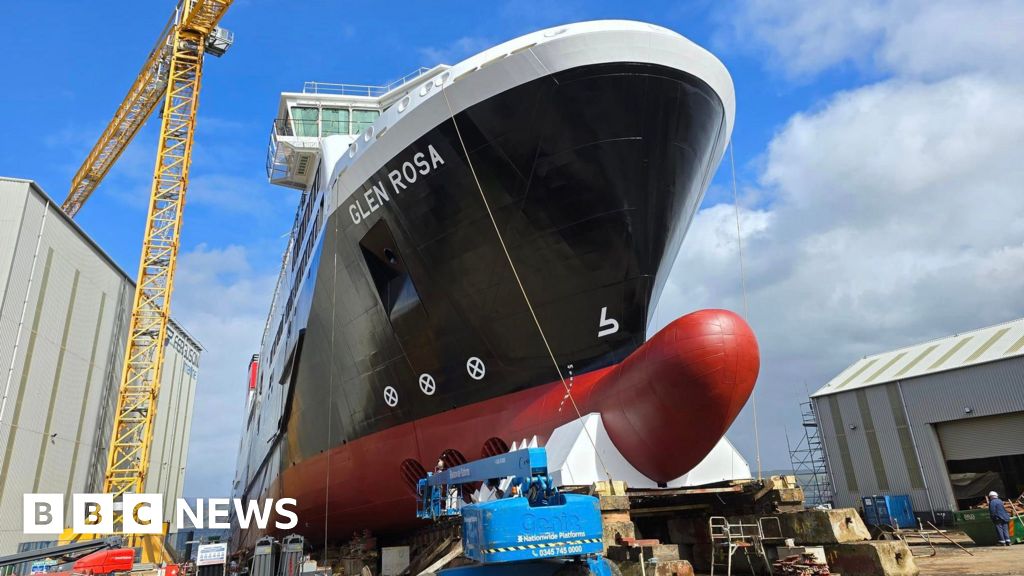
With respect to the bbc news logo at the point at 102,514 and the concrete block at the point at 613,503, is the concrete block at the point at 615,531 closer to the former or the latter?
the concrete block at the point at 613,503

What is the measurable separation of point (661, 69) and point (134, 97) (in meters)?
35.8

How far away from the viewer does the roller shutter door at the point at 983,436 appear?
63.7ft

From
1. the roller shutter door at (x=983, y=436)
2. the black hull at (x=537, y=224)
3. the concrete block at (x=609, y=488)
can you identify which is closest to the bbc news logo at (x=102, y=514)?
the black hull at (x=537, y=224)

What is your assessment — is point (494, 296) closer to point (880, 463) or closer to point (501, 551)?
point (501, 551)

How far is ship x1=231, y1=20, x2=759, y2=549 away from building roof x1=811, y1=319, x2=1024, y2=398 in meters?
16.3

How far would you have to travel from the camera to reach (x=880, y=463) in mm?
22406

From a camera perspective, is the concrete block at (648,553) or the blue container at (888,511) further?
the blue container at (888,511)

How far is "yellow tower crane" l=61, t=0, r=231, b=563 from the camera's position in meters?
26.0

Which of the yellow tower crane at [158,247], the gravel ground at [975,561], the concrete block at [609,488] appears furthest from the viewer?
the yellow tower crane at [158,247]

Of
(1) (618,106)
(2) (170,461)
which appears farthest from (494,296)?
(2) (170,461)

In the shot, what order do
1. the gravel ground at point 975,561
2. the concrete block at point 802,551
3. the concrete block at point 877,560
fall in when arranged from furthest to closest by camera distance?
the gravel ground at point 975,561
the concrete block at point 802,551
the concrete block at point 877,560

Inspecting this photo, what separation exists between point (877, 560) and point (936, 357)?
20.3 m

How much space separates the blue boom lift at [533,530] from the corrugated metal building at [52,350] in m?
19.6

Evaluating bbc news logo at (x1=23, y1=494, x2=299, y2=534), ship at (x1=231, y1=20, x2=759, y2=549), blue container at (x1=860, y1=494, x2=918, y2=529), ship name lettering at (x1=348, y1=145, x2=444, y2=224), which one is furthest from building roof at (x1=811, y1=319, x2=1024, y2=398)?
bbc news logo at (x1=23, y1=494, x2=299, y2=534)
